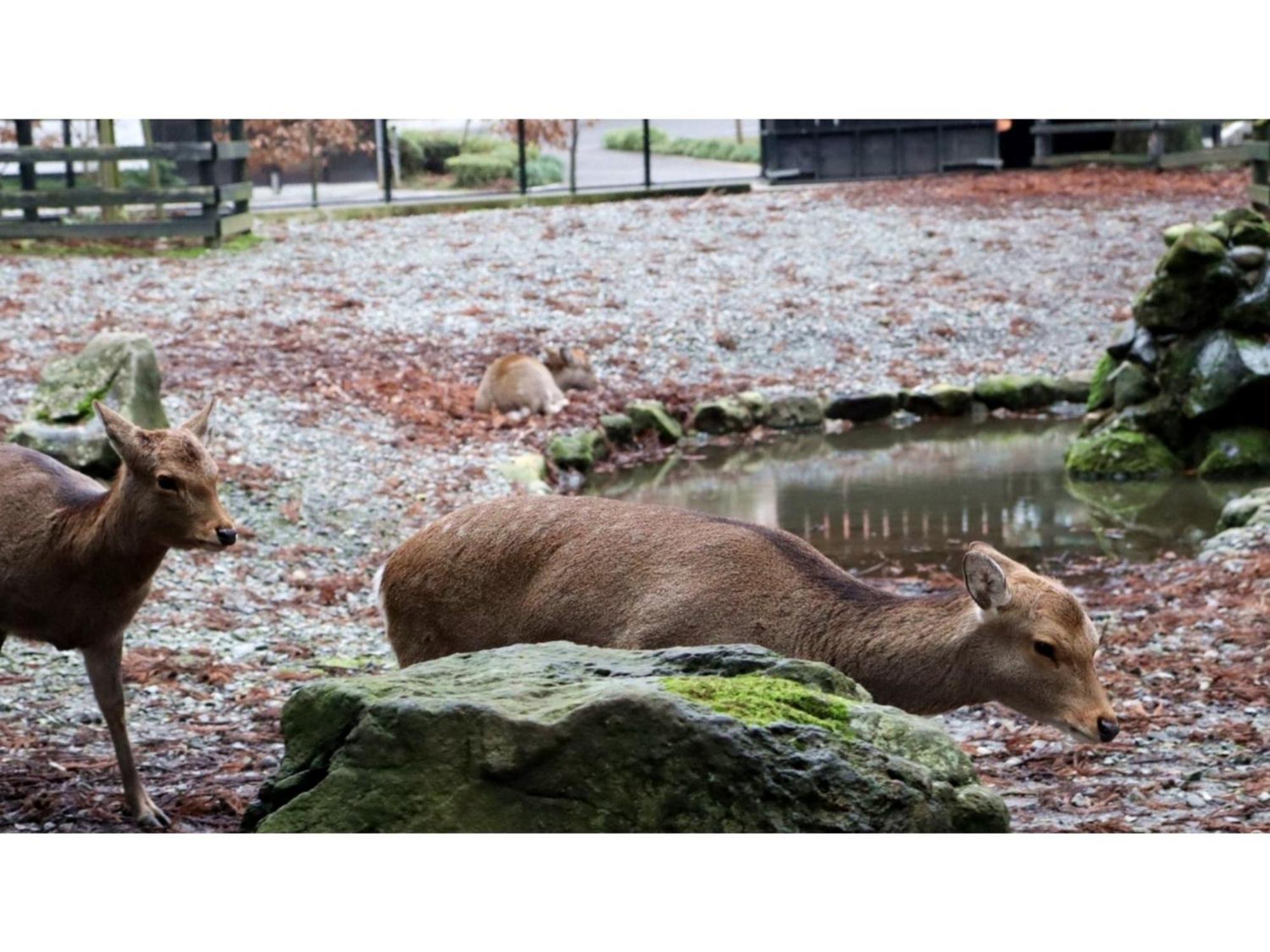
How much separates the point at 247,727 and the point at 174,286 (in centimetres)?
965

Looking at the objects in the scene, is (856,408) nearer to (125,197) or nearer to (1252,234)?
(1252,234)

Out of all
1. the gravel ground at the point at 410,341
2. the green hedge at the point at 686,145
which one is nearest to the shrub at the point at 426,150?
the gravel ground at the point at 410,341

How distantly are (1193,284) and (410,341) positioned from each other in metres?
6.56

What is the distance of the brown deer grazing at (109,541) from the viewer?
488 centimetres

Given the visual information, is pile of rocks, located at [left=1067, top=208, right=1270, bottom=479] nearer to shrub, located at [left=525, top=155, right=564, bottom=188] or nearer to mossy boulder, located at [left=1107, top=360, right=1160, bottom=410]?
mossy boulder, located at [left=1107, top=360, right=1160, bottom=410]

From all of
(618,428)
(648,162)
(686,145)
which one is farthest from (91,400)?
(686,145)

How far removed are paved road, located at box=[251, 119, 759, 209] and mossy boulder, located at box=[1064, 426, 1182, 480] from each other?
594 centimetres

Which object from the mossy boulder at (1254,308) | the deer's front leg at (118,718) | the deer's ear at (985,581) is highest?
the mossy boulder at (1254,308)

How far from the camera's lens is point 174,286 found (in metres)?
14.7

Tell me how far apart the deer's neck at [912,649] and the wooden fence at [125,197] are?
10.5 meters

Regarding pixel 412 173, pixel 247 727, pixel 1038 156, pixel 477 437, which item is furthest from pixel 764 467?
pixel 1038 156

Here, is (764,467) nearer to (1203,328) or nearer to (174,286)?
(1203,328)

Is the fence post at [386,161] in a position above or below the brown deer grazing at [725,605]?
above

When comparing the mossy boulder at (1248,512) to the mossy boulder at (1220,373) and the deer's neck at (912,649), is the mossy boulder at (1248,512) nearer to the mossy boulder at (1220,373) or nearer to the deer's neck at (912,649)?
the mossy boulder at (1220,373)
